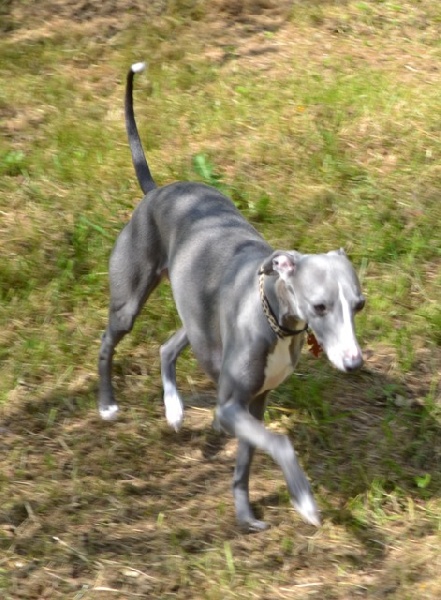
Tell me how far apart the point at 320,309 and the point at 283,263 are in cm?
26

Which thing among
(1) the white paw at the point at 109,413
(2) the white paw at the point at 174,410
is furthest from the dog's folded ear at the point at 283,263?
(1) the white paw at the point at 109,413

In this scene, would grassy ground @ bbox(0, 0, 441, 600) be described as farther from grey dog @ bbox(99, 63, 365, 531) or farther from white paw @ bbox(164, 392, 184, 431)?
grey dog @ bbox(99, 63, 365, 531)

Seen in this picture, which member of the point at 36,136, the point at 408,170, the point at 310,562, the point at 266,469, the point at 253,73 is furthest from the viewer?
the point at 253,73

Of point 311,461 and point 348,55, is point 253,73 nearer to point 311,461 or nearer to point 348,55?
point 348,55

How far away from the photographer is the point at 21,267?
222 inches

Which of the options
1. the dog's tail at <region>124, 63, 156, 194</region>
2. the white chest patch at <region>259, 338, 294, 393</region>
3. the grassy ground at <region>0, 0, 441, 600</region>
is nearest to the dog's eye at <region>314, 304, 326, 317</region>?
the white chest patch at <region>259, 338, 294, 393</region>

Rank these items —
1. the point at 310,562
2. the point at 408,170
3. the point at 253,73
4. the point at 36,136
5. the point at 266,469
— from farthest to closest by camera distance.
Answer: the point at 253,73, the point at 36,136, the point at 408,170, the point at 266,469, the point at 310,562

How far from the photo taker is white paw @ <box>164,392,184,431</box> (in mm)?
4699

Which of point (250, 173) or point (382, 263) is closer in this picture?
point (382, 263)

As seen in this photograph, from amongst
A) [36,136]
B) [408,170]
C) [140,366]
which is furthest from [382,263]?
[36,136]

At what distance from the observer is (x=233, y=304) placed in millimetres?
4035

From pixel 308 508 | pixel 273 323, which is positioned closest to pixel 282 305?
pixel 273 323

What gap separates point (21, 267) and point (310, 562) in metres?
2.37

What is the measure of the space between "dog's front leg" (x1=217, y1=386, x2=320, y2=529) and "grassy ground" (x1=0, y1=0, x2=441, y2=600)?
143 mm
